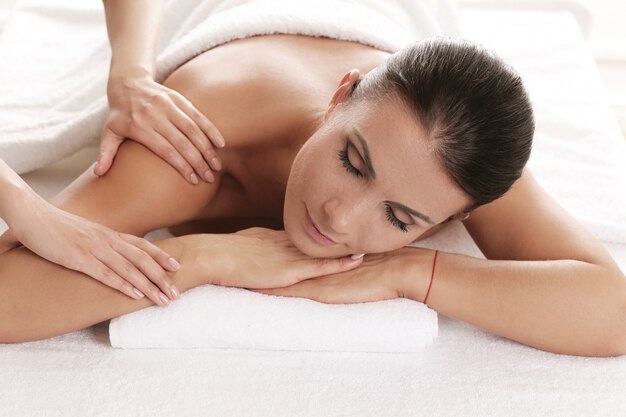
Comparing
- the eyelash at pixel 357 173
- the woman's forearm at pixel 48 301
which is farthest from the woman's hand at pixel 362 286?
the woman's forearm at pixel 48 301

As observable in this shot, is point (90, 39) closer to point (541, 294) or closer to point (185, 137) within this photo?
point (185, 137)

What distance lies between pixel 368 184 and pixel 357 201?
0.03 meters

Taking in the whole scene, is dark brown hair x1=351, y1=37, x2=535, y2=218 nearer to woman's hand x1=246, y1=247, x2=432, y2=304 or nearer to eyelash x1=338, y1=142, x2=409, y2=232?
eyelash x1=338, y1=142, x2=409, y2=232

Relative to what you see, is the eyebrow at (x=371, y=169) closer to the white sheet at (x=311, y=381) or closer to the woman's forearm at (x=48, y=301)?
the white sheet at (x=311, y=381)

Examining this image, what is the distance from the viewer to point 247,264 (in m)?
1.29

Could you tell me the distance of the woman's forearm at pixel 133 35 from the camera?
1.51 meters

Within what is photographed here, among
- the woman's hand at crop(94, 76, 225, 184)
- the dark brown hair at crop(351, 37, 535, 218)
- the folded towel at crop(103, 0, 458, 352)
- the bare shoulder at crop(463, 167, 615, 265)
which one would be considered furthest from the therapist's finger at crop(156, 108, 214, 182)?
the bare shoulder at crop(463, 167, 615, 265)

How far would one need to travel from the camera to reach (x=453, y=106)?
3.69ft


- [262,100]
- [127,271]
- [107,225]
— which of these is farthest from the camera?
[262,100]

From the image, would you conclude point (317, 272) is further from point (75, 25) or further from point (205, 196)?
point (75, 25)

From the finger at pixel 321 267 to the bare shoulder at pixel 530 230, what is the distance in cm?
29

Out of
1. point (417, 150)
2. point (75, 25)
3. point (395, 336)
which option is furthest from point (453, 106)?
point (75, 25)

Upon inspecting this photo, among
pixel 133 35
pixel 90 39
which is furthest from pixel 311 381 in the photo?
pixel 90 39

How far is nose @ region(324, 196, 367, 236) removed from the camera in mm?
1186
